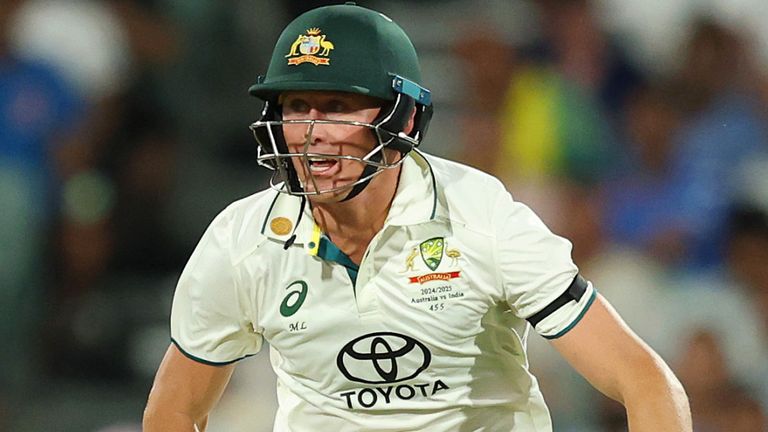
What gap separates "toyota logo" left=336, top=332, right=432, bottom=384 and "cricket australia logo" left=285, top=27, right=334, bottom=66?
58 centimetres

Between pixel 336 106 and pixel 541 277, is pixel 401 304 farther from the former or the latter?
pixel 336 106

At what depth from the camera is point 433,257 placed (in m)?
2.87

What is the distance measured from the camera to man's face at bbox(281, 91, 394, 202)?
2.80m

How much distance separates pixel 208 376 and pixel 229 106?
3086 mm

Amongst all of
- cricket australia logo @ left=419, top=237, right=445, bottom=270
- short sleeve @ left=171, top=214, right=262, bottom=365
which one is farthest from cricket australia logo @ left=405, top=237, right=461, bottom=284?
short sleeve @ left=171, top=214, right=262, bottom=365

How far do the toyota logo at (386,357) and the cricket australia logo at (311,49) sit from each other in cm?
58

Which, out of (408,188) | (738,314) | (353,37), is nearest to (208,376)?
(408,188)

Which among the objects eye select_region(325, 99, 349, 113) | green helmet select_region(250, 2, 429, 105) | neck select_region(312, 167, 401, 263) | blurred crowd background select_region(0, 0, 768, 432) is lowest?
blurred crowd background select_region(0, 0, 768, 432)

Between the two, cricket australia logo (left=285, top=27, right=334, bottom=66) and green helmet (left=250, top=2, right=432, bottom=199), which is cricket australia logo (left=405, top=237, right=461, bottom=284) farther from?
cricket australia logo (left=285, top=27, right=334, bottom=66)

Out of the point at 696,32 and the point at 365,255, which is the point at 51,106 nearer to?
the point at 696,32

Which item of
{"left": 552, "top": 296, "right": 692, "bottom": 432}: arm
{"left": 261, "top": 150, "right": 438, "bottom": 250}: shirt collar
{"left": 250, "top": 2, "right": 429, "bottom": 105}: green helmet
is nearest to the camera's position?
{"left": 552, "top": 296, "right": 692, "bottom": 432}: arm

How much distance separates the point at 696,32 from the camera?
18.5 ft

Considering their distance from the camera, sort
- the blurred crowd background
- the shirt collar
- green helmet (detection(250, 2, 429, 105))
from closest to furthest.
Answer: green helmet (detection(250, 2, 429, 105)) < the shirt collar < the blurred crowd background

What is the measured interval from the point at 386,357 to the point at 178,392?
1.62 feet
